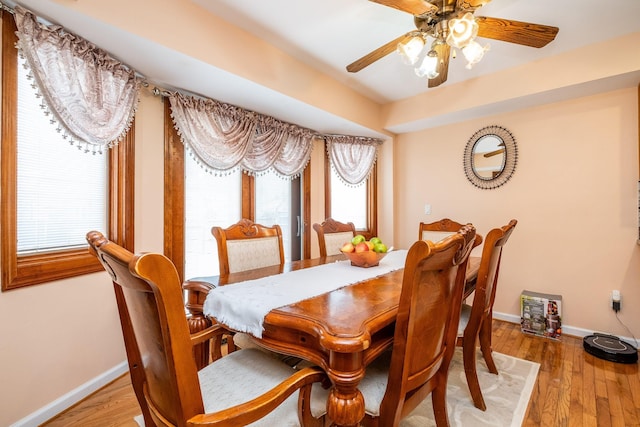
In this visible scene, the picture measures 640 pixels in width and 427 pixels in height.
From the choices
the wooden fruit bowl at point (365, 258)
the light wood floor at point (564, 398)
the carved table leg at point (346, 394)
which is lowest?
the light wood floor at point (564, 398)

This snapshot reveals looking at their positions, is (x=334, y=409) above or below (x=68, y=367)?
above

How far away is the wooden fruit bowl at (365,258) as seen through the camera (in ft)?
5.99

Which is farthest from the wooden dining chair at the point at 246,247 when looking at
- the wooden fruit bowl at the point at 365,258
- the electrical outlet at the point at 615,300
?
the electrical outlet at the point at 615,300

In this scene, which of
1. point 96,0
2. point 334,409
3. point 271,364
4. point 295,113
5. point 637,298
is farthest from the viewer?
point 295,113

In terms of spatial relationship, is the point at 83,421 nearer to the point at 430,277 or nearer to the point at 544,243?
the point at 430,277

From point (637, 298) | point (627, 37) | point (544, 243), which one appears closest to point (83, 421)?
point (544, 243)

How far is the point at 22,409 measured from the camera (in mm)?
1493

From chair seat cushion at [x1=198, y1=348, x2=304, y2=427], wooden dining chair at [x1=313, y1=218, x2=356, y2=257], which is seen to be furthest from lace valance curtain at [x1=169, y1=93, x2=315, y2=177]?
chair seat cushion at [x1=198, y1=348, x2=304, y2=427]

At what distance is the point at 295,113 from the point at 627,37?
8.61 feet

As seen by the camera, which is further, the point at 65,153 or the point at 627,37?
the point at 627,37

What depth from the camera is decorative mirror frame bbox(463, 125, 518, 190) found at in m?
3.01

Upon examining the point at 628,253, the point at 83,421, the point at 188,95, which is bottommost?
the point at 83,421

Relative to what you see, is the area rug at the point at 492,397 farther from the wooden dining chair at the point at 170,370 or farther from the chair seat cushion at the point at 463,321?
the wooden dining chair at the point at 170,370

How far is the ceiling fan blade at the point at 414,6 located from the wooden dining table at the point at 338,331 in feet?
4.54
